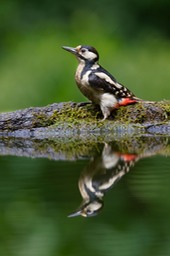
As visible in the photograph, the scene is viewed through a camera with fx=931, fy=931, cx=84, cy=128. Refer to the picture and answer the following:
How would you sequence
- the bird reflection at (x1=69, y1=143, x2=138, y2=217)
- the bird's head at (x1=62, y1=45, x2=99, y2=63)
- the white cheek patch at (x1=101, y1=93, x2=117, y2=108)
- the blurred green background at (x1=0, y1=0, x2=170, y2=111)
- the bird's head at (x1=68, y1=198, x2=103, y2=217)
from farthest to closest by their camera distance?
1. the blurred green background at (x1=0, y1=0, x2=170, y2=111)
2. the bird's head at (x1=62, y1=45, x2=99, y2=63)
3. the white cheek patch at (x1=101, y1=93, x2=117, y2=108)
4. the bird reflection at (x1=69, y1=143, x2=138, y2=217)
5. the bird's head at (x1=68, y1=198, x2=103, y2=217)

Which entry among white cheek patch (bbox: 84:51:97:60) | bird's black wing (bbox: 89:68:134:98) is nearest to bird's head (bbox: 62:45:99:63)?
white cheek patch (bbox: 84:51:97:60)

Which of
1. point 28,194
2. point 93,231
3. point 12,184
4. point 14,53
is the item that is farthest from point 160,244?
point 14,53

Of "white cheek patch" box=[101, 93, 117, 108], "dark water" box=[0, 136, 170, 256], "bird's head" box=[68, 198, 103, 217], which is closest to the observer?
"dark water" box=[0, 136, 170, 256]

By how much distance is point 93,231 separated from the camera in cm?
299

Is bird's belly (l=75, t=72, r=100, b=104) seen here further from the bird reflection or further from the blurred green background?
the blurred green background

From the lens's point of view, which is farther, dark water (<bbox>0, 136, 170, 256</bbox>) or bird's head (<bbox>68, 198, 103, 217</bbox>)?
bird's head (<bbox>68, 198, 103, 217</bbox>)

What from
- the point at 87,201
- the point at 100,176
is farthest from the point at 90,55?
the point at 87,201

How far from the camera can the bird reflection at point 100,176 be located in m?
3.36

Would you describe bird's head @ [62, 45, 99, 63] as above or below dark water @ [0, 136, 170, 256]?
above

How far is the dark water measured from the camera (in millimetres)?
2881

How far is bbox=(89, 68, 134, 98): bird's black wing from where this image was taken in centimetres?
565
